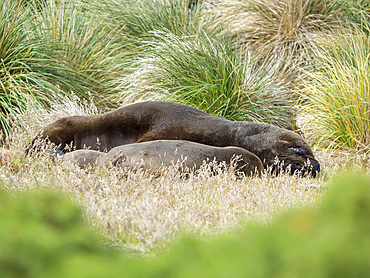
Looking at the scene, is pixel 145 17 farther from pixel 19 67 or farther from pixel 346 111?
pixel 346 111

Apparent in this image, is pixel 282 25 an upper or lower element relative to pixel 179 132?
upper

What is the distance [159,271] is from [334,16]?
8.26 metres

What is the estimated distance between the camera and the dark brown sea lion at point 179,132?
13.3 feet

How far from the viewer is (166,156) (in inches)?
139

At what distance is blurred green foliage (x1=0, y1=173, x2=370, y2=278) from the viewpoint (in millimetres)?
635

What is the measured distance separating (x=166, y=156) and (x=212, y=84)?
252 cm

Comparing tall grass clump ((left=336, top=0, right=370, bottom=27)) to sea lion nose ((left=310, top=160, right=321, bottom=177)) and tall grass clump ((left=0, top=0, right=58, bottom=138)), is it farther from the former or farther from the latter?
tall grass clump ((left=0, top=0, right=58, bottom=138))

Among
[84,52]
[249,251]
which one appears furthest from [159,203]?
[84,52]

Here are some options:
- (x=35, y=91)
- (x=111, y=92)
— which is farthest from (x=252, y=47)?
(x=35, y=91)

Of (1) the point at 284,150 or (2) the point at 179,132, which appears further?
(2) the point at 179,132

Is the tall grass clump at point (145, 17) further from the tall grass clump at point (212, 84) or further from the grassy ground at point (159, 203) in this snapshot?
the grassy ground at point (159, 203)

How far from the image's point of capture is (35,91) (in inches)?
239

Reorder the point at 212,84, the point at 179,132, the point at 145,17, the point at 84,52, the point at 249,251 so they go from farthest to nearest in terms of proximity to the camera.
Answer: the point at 145,17 → the point at 84,52 → the point at 212,84 → the point at 179,132 → the point at 249,251

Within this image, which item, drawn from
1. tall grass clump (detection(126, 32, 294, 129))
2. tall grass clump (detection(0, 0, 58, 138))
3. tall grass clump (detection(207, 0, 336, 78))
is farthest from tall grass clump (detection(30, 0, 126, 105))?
tall grass clump (detection(207, 0, 336, 78))
